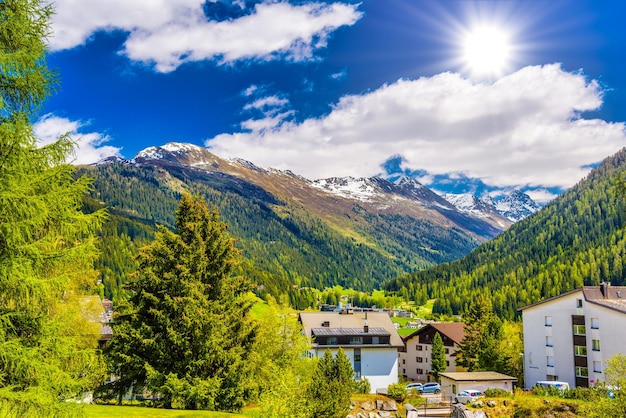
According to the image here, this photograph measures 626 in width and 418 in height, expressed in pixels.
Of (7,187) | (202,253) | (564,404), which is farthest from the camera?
(564,404)

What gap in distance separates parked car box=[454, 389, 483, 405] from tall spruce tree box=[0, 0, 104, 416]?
60.0 meters

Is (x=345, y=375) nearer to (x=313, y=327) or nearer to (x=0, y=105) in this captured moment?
(x=0, y=105)

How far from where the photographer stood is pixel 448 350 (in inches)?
4609

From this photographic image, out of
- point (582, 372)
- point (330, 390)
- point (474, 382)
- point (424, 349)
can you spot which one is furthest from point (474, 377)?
point (424, 349)

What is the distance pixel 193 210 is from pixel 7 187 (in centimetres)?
2118

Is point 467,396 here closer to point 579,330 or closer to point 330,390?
point 579,330

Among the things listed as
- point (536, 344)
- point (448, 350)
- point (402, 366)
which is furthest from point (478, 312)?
point (402, 366)

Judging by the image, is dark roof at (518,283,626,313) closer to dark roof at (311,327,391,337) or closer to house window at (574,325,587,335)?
house window at (574,325,587,335)

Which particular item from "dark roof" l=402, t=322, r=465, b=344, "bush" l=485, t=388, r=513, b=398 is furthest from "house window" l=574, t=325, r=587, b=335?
"dark roof" l=402, t=322, r=465, b=344

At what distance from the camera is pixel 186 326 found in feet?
101

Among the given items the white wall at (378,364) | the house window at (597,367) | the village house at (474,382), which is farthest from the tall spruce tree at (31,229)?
the white wall at (378,364)

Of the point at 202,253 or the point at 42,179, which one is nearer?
the point at 42,179

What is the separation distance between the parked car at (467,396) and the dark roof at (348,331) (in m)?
28.7

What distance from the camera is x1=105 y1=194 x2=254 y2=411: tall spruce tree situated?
3067 centimetres
